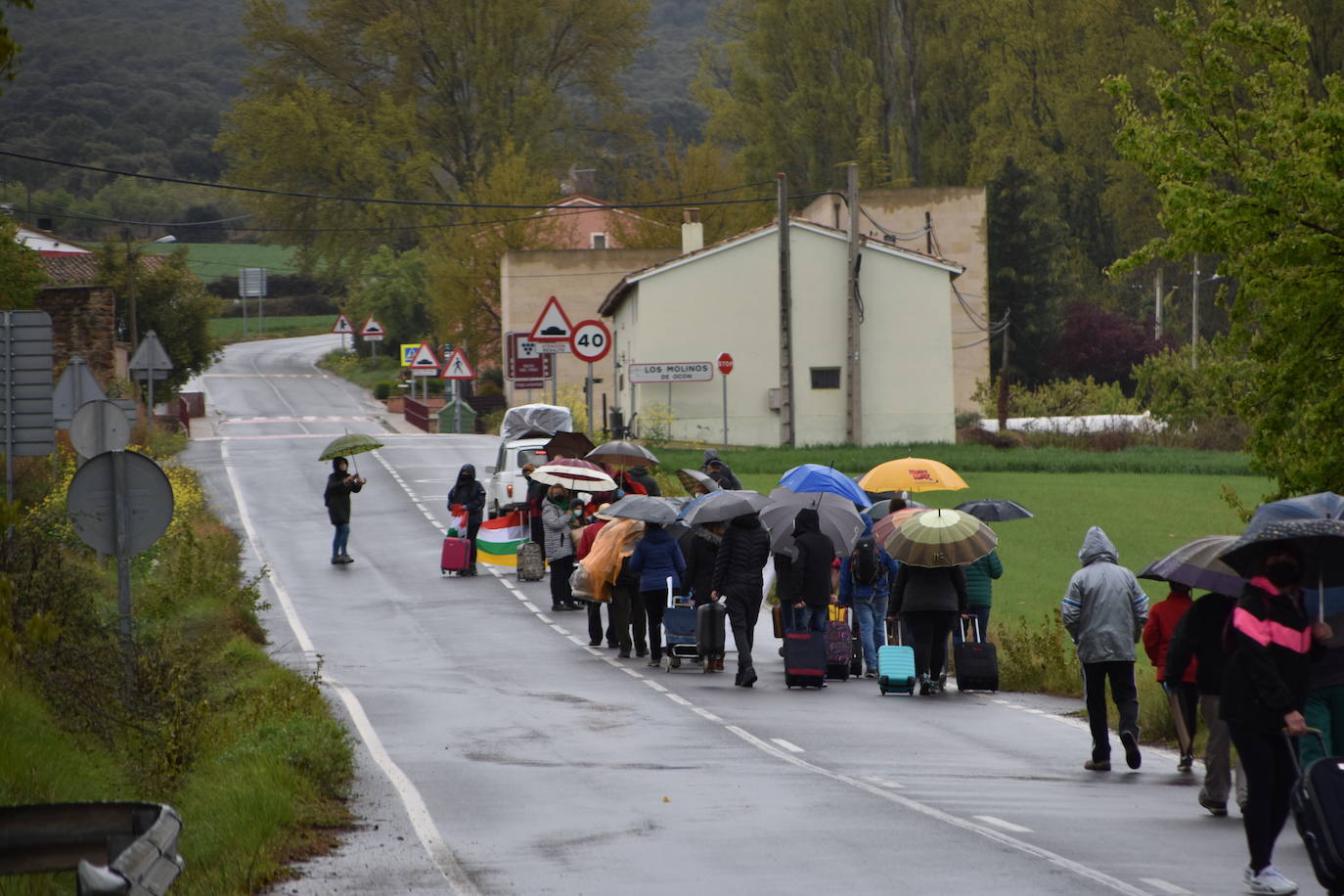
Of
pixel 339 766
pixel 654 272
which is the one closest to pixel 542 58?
pixel 654 272

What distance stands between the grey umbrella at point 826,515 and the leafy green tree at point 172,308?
40877 mm

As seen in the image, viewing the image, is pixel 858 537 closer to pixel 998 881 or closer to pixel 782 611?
pixel 782 611

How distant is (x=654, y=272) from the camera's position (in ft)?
171

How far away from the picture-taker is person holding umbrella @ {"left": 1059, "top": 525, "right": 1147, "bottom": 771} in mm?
13336

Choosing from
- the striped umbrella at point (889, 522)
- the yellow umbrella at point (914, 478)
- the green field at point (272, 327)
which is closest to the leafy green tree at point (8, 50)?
the striped umbrella at point (889, 522)

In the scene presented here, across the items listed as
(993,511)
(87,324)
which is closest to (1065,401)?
(87,324)

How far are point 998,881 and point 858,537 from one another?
1011 cm

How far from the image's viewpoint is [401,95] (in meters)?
85.2

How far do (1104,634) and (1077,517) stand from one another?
80.5 ft

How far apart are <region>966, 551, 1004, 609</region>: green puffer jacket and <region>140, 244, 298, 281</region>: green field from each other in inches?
4649

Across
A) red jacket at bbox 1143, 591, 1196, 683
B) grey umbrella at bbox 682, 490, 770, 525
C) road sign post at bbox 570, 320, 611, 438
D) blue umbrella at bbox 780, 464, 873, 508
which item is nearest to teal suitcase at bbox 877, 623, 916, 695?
grey umbrella at bbox 682, 490, 770, 525

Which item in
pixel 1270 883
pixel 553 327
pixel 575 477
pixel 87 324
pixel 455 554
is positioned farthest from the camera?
pixel 87 324

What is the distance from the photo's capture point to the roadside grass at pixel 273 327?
362 ft

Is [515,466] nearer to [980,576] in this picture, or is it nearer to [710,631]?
[710,631]
